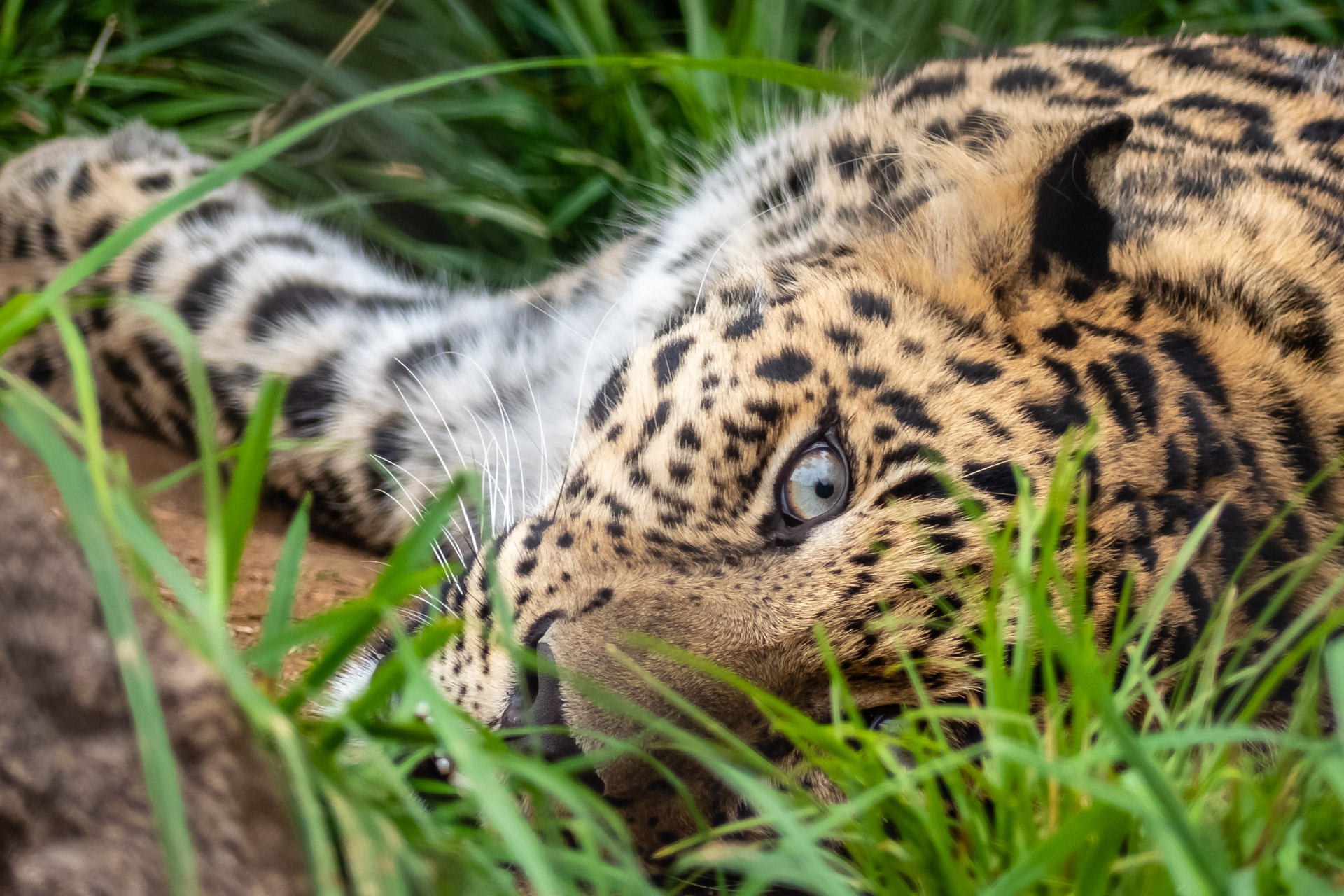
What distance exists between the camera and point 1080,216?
Answer: 2.55 meters

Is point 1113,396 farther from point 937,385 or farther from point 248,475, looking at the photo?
point 248,475

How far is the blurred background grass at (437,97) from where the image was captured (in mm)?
4613

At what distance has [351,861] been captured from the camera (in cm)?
140

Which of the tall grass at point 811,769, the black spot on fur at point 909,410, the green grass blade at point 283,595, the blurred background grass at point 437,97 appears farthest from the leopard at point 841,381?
the blurred background grass at point 437,97

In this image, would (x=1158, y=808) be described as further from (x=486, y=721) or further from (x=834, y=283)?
(x=834, y=283)

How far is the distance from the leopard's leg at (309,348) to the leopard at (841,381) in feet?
0.04

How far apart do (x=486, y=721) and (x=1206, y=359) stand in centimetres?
161

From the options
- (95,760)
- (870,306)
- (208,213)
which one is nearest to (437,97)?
(208,213)

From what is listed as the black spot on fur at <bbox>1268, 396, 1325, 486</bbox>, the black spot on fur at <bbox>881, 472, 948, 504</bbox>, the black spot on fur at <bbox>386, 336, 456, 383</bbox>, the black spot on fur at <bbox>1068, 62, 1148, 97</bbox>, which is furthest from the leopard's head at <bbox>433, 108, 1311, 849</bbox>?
the black spot on fur at <bbox>386, 336, 456, 383</bbox>

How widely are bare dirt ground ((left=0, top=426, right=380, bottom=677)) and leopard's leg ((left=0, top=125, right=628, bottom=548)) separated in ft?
0.28

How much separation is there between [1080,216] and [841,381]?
0.65 meters

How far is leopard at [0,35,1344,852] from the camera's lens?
7.02 ft

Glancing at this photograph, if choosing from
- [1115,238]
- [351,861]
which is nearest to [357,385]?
[1115,238]

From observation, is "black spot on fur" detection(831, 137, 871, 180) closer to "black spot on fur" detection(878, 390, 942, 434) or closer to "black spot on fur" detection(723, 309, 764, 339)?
"black spot on fur" detection(723, 309, 764, 339)
